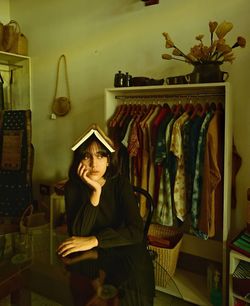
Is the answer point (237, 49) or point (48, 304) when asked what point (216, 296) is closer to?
point (48, 304)

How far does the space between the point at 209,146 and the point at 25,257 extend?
4.14ft

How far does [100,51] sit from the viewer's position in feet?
8.82

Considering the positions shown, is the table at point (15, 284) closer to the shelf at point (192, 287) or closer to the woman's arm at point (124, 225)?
the woman's arm at point (124, 225)

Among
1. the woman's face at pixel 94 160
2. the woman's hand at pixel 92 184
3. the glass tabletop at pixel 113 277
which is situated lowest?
the glass tabletop at pixel 113 277

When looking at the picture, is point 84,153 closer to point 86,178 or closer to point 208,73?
point 86,178

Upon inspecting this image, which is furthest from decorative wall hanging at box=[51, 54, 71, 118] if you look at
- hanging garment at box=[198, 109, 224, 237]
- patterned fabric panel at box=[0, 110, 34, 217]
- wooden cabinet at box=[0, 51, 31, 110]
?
hanging garment at box=[198, 109, 224, 237]

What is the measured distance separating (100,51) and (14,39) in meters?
1.03

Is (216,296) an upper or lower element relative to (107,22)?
lower

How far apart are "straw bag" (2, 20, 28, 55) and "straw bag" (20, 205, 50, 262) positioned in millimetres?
1634

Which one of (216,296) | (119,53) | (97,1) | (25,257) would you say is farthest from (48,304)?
(97,1)

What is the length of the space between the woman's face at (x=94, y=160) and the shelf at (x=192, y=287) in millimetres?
975

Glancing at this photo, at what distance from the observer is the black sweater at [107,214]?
1375 millimetres

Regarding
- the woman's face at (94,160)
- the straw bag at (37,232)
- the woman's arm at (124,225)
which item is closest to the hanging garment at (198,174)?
the woman's arm at (124,225)

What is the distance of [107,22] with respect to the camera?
2631mm
